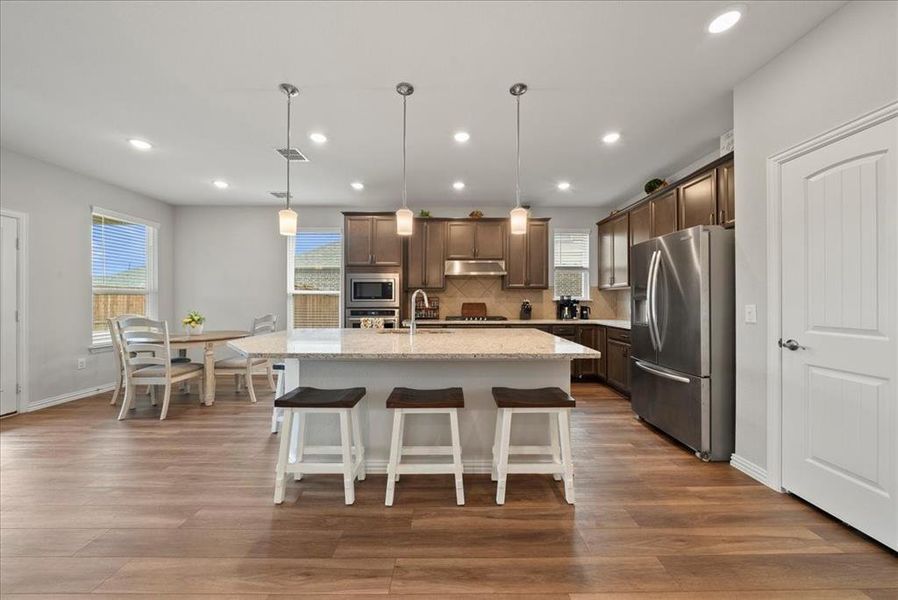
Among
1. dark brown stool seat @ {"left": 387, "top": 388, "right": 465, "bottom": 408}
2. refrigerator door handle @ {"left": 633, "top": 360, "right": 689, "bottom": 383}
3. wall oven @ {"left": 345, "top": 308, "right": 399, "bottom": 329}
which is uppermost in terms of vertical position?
wall oven @ {"left": 345, "top": 308, "right": 399, "bottom": 329}

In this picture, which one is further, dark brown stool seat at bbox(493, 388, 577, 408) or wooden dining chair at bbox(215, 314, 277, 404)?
wooden dining chair at bbox(215, 314, 277, 404)

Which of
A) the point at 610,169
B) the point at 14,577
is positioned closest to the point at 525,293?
the point at 610,169

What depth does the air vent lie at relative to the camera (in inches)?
147

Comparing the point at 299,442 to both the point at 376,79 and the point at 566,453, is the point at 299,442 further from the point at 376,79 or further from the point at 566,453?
the point at 376,79

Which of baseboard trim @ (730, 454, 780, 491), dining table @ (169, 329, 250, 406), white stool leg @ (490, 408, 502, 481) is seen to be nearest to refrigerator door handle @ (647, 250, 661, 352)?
baseboard trim @ (730, 454, 780, 491)

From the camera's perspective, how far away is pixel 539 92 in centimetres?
278

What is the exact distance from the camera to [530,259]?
572cm

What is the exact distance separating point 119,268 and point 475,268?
185 inches

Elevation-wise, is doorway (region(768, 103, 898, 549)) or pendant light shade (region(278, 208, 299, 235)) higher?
pendant light shade (region(278, 208, 299, 235))

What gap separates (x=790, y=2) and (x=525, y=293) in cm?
435

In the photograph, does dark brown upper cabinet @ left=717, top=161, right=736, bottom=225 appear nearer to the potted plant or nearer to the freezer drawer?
the freezer drawer

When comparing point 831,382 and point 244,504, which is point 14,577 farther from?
point 831,382

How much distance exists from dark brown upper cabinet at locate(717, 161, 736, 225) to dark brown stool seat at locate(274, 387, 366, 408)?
3017 millimetres

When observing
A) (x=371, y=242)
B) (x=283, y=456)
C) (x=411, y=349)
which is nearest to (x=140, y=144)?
(x=371, y=242)
